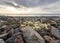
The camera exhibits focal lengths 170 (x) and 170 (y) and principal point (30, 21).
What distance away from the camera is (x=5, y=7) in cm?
464

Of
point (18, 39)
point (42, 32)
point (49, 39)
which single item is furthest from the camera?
point (42, 32)

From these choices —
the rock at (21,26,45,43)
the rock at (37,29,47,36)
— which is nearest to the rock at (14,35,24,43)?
the rock at (21,26,45,43)

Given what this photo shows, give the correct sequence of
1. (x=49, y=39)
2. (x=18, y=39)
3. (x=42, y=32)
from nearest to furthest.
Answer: (x=18, y=39), (x=49, y=39), (x=42, y=32)

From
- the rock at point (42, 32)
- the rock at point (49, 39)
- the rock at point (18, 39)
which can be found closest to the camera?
the rock at point (18, 39)

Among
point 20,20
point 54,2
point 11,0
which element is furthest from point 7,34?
point 20,20

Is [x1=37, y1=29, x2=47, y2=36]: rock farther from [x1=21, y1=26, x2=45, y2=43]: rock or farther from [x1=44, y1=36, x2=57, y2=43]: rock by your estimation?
[x1=21, y1=26, x2=45, y2=43]: rock

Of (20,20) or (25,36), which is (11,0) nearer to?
(25,36)

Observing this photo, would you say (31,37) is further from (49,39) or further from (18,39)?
(49,39)

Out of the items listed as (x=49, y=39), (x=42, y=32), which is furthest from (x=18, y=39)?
(x=42, y=32)

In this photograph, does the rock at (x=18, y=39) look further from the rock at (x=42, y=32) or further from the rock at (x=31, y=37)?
the rock at (x=42, y=32)

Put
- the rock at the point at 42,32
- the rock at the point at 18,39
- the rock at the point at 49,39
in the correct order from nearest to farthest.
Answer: the rock at the point at 18,39
the rock at the point at 49,39
the rock at the point at 42,32

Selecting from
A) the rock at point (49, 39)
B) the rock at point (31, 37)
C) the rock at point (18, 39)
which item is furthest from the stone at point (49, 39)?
the rock at point (18, 39)

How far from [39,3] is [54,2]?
1.43ft

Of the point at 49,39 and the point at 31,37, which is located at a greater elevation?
the point at 31,37
